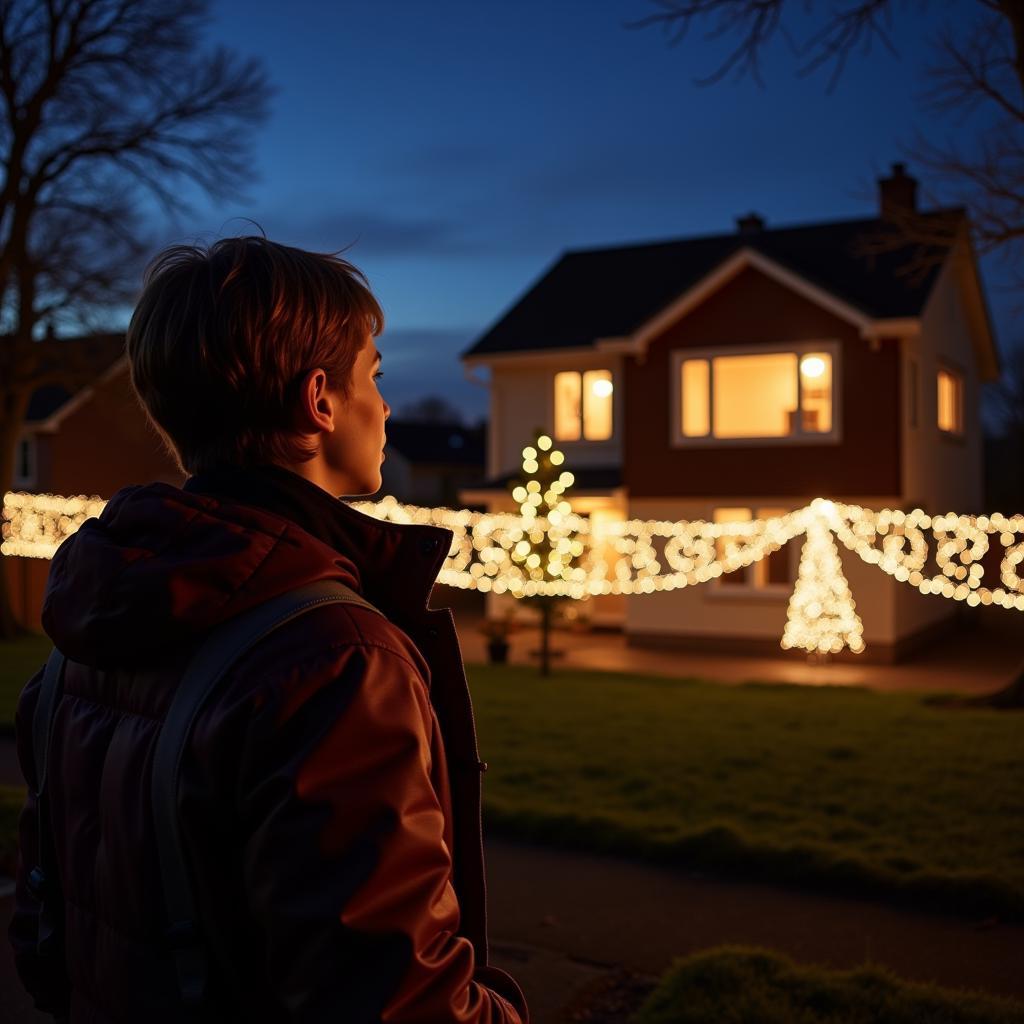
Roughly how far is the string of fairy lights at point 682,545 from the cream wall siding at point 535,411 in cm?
207

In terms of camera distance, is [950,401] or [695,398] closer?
[695,398]

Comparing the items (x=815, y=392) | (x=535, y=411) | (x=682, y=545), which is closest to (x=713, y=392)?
(x=815, y=392)

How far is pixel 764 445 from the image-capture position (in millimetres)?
19219

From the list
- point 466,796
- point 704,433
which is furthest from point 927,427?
point 466,796

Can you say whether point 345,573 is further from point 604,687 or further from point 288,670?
point 604,687

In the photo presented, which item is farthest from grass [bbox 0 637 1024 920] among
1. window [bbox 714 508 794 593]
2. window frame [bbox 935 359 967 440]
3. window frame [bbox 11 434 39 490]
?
window frame [bbox 11 434 39 490]

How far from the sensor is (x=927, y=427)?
1998 cm

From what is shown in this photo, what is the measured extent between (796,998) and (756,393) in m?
19.7

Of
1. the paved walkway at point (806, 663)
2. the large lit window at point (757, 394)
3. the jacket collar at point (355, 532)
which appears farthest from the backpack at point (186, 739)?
the large lit window at point (757, 394)

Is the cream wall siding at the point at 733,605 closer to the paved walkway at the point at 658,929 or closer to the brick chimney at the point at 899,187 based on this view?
the brick chimney at the point at 899,187

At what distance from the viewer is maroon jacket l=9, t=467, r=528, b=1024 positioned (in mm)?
1361

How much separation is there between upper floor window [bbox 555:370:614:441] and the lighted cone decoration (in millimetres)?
5938

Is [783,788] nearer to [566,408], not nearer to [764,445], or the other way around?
[764,445]

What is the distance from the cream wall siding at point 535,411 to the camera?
22.0 metres
